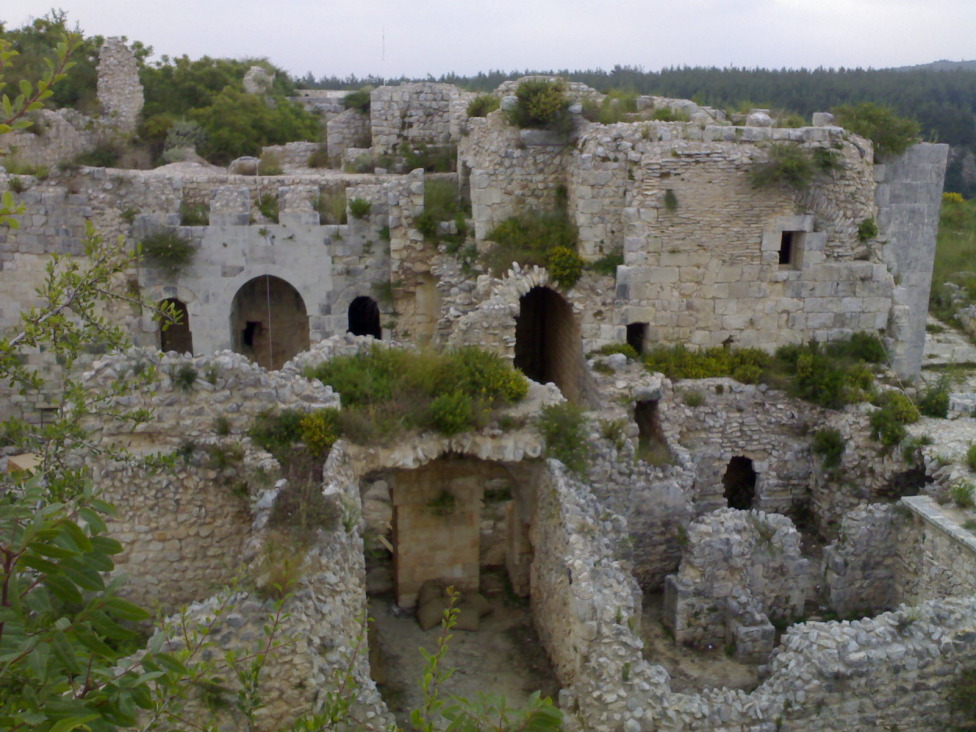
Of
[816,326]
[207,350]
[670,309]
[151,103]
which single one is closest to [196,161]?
[151,103]

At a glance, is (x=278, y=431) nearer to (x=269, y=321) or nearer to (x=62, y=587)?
(x=62, y=587)

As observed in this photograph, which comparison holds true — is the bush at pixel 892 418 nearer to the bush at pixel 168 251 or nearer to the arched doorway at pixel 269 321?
the arched doorway at pixel 269 321

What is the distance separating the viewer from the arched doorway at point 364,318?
53.9 ft

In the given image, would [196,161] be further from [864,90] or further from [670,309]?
[864,90]

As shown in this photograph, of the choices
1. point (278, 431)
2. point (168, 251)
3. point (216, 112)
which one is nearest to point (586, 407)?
point (278, 431)

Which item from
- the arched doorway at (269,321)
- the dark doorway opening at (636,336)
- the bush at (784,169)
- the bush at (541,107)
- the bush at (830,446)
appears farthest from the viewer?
the arched doorway at (269,321)

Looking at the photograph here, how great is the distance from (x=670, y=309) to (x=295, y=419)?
6300mm

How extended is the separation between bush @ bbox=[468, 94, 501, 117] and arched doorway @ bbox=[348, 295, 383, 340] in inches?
153

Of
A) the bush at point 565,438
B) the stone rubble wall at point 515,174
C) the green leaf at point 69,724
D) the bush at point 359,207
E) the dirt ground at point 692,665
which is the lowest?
the dirt ground at point 692,665

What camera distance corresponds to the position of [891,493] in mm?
11281

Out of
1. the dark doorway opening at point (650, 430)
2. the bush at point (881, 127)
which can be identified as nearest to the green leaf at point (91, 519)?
the dark doorway opening at point (650, 430)

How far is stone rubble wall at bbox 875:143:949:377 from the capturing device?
13.0 metres

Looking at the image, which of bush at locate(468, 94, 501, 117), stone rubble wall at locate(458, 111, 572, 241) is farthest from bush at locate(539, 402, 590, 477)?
bush at locate(468, 94, 501, 117)

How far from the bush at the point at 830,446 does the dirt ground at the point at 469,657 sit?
481 cm
